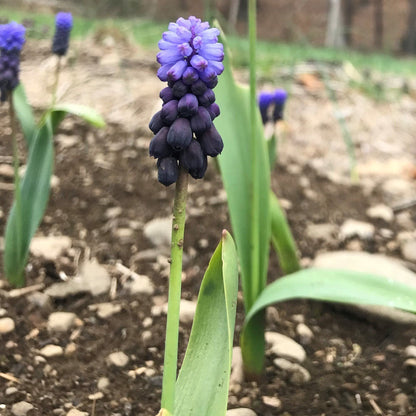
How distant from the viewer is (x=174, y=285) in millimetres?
1167

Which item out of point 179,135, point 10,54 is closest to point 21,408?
point 179,135

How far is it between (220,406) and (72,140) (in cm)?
257

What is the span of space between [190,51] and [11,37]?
116 centimetres

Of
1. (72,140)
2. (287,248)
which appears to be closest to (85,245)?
(287,248)

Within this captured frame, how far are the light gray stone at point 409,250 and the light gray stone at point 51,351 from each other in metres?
1.53

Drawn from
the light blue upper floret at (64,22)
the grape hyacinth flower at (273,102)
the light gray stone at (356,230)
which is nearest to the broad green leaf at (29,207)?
the light blue upper floret at (64,22)

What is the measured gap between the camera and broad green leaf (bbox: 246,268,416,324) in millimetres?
1609

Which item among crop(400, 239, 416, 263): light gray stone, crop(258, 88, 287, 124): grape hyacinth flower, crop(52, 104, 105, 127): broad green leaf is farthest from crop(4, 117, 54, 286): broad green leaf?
crop(400, 239, 416, 263): light gray stone

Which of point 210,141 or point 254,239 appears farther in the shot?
point 254,239

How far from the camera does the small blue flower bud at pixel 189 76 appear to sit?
3.55 ft

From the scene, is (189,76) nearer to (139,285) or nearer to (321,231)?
(139,285)

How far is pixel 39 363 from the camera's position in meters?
1.92

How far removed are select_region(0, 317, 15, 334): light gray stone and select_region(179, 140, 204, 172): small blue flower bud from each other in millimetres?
1158

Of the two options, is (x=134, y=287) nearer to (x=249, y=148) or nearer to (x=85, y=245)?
(x=85, y=245)
